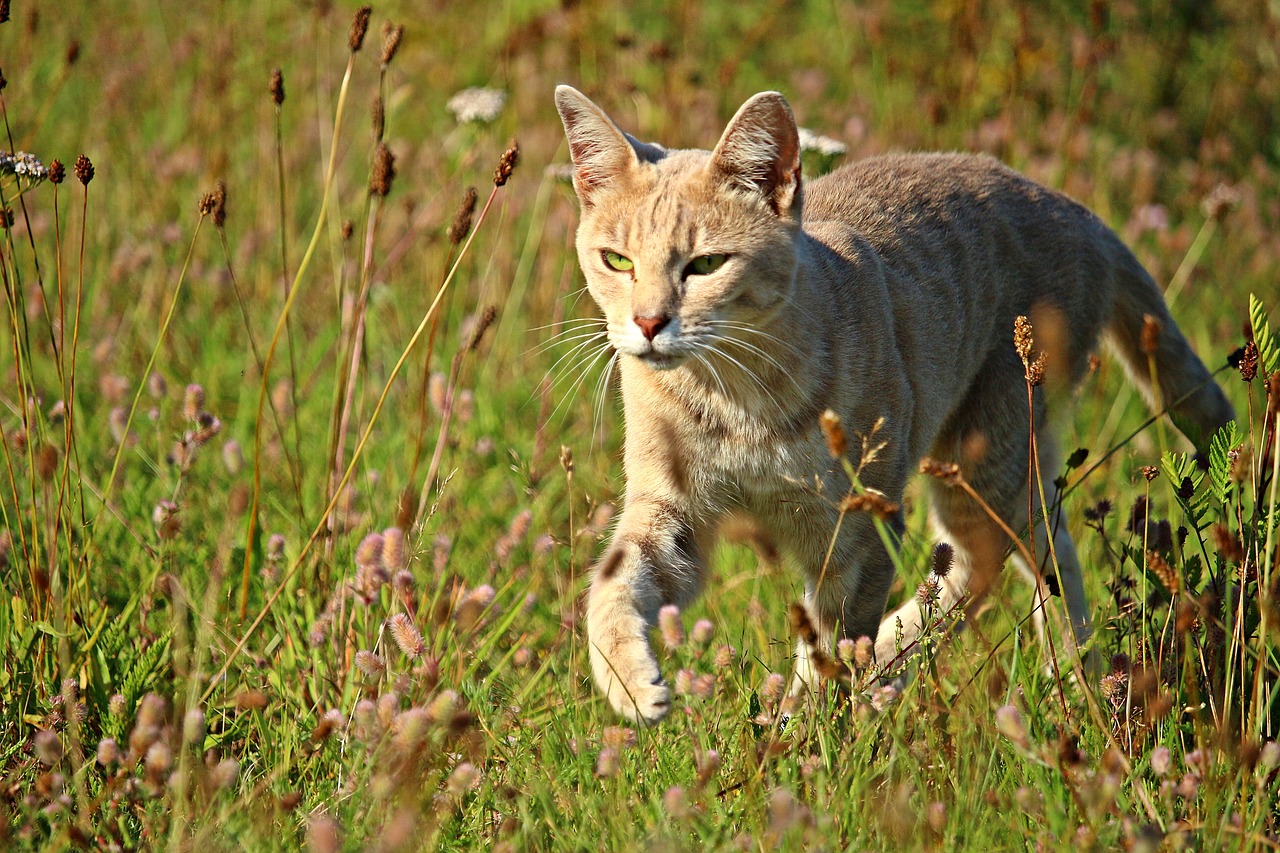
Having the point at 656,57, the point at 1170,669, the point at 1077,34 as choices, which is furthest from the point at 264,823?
the point at 1077,34

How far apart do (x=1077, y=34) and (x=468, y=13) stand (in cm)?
312

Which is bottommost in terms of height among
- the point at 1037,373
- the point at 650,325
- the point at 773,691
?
the point at 773,691

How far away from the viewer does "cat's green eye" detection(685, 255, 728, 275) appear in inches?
114

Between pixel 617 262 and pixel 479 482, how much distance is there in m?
1.27

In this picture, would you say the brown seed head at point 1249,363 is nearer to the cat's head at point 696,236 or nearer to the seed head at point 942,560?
the seed head at point 942,560

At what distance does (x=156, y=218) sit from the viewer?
5.19 metres

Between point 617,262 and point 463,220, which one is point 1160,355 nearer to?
point 617,262

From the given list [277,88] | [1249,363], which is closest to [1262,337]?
[1249,363]

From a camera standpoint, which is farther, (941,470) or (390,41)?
(390,41)

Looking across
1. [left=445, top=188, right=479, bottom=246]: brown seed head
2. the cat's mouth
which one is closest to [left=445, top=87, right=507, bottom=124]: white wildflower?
[left=445, top=188, right=479, bottom=246]: brown seed head

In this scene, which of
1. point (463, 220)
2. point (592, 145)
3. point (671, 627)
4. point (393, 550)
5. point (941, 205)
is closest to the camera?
point (671, 627)

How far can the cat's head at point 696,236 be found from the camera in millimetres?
2783

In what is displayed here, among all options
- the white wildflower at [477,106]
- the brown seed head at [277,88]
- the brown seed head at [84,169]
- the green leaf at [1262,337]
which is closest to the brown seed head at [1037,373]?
the green leaf at [1262,337]

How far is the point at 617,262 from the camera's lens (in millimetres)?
3000
